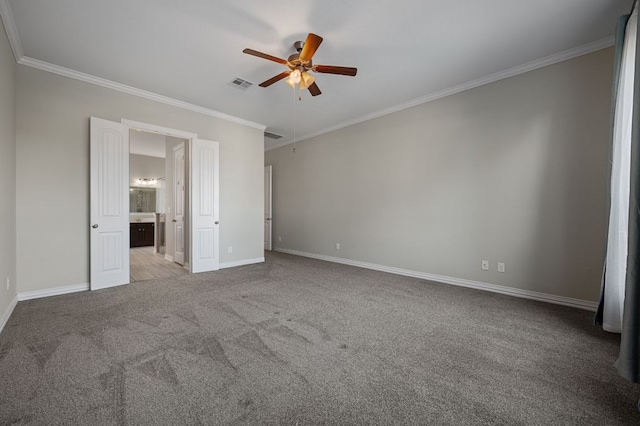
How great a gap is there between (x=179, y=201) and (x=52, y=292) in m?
2.45

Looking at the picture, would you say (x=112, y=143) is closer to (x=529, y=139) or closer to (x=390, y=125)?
(x=390, y=125)

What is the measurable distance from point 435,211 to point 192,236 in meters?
4.18

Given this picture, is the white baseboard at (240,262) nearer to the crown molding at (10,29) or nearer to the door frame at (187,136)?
the door frame at (187,136)

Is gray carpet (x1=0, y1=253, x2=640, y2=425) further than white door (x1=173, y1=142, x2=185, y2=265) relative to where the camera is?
No

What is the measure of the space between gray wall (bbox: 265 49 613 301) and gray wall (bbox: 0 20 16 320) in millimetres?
4708

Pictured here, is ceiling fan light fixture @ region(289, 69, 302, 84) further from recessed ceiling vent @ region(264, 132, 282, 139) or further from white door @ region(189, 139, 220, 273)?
recessed ceiling vent @ region(264, 132, 282, 139)

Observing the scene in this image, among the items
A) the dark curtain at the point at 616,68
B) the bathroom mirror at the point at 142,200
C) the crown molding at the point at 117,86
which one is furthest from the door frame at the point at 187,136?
the dark curtain at the point at 616,68

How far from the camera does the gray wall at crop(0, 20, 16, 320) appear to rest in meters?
2.48

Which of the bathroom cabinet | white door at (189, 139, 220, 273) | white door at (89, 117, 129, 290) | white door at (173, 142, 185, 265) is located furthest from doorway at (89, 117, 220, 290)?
the bathroom cabinet

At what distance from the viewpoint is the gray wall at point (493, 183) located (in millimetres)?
2994

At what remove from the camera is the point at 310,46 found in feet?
8.23

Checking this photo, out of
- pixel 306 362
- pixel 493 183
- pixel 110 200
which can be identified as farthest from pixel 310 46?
pixel 110 200

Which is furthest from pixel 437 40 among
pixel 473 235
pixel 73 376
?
pixel 73 376

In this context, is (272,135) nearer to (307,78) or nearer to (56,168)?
(307,78)
